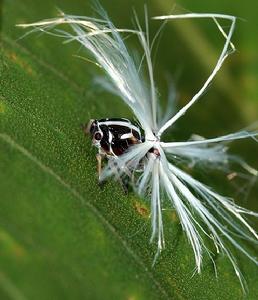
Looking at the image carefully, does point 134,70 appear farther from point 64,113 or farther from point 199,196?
point 199,196

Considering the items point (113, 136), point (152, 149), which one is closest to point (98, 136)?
point (113, 136)

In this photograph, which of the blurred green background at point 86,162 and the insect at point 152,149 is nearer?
the blurred green background at point 86,162

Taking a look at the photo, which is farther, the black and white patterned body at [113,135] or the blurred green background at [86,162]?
the black and white patterned body at [113,135]

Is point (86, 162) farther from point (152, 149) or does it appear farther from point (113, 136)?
point (152, 149)

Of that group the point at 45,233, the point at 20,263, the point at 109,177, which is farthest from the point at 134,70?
the point at 20,263

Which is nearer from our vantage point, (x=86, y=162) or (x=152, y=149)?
(x=86, y=162)
